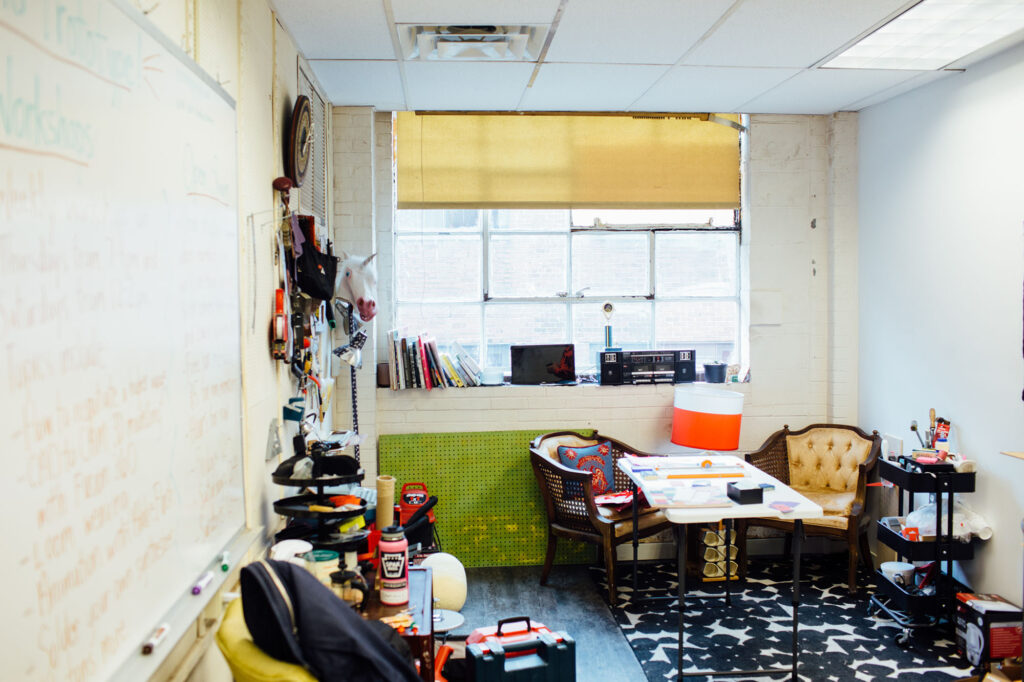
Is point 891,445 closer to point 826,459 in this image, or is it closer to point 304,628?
point 826,459

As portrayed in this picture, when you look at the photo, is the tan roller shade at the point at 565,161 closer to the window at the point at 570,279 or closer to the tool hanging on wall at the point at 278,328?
the window at the point at 570,279

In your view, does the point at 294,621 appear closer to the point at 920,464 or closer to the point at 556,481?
the point at 556,481

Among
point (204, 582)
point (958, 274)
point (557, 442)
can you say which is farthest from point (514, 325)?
point (204, 582)

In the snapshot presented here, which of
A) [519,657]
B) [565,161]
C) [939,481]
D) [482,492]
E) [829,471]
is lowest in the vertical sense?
[519,657]

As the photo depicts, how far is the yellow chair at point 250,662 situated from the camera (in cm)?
161

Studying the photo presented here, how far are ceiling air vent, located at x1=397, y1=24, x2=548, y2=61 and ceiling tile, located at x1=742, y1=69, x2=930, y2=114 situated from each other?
5.38 feet

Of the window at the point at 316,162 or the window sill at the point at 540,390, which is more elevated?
the window at the point at 316,162

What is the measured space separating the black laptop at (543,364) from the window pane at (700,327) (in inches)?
28.5

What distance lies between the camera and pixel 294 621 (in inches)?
66.5

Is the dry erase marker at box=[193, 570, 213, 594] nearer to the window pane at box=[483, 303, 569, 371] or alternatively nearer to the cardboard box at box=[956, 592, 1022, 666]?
the window pane at box=[483, 303, 569, 371]

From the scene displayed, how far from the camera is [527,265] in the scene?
5305 millimetres

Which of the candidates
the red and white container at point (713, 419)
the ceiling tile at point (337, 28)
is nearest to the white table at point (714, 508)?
the red and white container at point (713, 419)

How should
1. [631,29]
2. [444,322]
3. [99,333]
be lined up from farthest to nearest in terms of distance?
[444,322], [631,29], [99,333]

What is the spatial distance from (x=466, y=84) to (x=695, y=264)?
2.15 m
